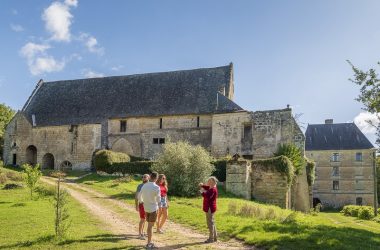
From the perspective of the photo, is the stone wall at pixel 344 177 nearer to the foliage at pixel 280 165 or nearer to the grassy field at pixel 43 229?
the foliage at pixel 280 165

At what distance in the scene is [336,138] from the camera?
181 ft

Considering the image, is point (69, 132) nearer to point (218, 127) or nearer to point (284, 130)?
point (218, 127)

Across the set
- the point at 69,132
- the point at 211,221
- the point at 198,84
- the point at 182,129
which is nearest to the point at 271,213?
the point at 211,221

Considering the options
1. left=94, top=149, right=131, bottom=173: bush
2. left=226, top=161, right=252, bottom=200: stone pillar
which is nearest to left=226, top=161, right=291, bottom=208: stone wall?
left=226, top=161, right=252, bottom=200: stone pillar

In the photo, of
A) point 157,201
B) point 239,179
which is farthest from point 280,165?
point 157,201

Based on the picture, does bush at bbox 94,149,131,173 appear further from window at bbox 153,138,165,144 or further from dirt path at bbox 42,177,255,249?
dirt path at bbox 42,177,255,249

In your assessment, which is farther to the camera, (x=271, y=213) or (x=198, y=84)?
(x=198, y=84)

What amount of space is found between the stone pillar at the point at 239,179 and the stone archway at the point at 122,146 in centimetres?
1587

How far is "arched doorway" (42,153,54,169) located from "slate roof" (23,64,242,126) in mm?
3219

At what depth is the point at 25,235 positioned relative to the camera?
36.2 feet

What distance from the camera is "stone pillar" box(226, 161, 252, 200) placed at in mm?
23703

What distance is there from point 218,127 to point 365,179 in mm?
28343

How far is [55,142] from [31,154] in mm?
3957

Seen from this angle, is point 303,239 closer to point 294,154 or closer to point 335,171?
point 294,154
